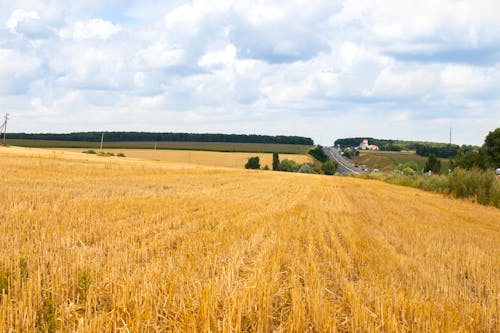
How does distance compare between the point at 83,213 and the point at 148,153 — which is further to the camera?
the point at 148,153

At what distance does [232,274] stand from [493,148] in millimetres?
86531

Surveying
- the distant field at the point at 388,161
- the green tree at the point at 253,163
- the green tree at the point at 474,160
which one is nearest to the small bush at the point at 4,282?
the green tree at the point at 474,160

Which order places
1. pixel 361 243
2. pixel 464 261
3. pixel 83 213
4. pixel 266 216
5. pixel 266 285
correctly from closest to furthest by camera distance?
pixel 266 285 → pixel 464 261 → pixel 361 243 → pixel 83 213 → pixel 266 216

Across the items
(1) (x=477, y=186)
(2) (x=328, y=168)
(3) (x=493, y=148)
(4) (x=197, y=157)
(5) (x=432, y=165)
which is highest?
(3) (x=493, y=148)

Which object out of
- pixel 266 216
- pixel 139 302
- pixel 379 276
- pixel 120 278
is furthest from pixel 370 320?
pixel 266 216

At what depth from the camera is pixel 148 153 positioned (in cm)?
10631

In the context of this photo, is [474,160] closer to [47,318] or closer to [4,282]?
[4,282]

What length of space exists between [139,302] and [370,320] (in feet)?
8.34

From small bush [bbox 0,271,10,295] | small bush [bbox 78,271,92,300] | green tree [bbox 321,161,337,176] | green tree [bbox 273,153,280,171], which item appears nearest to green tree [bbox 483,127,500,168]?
green tree [bbox 321,161,337,176]

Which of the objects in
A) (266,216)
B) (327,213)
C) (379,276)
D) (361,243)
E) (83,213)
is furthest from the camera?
(327,213)

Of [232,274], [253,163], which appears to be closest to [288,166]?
[253,163]

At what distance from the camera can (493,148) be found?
77750mm

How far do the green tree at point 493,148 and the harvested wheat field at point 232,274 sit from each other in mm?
76570

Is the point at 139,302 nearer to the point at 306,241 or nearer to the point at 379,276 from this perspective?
the point at 379,276
